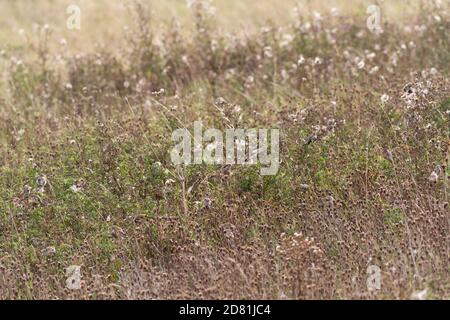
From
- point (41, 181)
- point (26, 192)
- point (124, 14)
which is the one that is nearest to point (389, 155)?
point (41, 181)

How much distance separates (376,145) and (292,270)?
5.39ft

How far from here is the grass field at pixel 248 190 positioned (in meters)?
5.43

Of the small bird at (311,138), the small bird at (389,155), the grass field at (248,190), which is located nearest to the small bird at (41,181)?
the grass field at (248,190)

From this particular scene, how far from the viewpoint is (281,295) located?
202 inches

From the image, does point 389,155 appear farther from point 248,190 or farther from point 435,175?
point 248,190

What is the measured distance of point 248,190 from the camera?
6438 mm

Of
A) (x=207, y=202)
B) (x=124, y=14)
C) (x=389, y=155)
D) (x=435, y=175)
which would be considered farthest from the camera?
(x=124, y=14)

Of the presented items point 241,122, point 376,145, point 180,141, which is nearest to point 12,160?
point 180,141

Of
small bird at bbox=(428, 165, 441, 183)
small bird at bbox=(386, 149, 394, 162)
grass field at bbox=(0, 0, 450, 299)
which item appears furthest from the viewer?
small bird at bbox=(386, 149, 394, 162)

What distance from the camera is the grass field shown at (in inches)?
214

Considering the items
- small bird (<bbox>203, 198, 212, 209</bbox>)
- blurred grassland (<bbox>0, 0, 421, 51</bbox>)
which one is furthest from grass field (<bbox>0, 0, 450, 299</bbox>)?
blurred grassland (<bbox>0, 0, 421, 51</bbox>)

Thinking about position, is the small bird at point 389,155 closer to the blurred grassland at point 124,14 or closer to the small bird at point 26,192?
the small bird at point 26,192

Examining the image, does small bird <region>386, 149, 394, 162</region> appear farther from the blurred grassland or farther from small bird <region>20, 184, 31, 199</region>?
the blurred grassland

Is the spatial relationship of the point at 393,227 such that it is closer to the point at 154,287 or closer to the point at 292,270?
the point at 292,270
